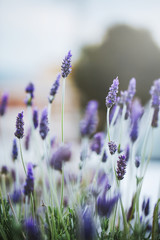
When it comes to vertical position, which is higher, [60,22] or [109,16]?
[109,16]

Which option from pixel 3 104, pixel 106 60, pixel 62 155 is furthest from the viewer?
pixel 106 60

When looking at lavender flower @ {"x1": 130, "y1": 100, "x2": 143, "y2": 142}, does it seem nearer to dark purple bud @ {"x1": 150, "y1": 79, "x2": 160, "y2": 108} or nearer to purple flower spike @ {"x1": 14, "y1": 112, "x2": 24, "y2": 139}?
dark purple bud @ {"x1": 150, "y1": 79, "x2": 160, "y2": 108}

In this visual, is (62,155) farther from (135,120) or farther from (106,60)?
(106,60)

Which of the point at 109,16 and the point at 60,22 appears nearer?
the point at 60,22

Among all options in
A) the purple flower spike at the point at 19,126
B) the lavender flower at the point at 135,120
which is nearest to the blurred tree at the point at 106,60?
the lavender flower at the point at 135,120

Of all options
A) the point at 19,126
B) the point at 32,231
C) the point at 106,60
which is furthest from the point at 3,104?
the point at 106,60

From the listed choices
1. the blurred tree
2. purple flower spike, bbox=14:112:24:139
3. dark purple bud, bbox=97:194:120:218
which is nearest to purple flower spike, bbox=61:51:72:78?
purple flower spike, bbox=14:112:24:139

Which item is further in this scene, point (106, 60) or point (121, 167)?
point (106, 60)

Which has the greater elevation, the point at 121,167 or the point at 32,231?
the point at 121,167

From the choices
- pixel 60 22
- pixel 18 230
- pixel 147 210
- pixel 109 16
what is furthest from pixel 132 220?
pixel 109 16

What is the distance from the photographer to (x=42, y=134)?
0.46 meters

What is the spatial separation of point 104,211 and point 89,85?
362 centimetres

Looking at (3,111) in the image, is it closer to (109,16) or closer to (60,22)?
(60,22)

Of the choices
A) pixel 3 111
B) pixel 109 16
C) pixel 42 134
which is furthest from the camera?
pixel 109 16
